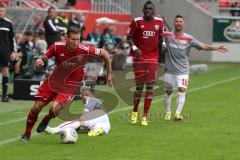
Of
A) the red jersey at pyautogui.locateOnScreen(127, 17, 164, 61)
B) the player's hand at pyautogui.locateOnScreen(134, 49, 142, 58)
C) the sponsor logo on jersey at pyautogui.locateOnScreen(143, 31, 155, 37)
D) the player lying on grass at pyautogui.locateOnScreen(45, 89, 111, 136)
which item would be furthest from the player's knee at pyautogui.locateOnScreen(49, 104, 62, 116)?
the sponsor logo on jersey at pyautogui.locateOnScreen(143, 31, 155, 37)

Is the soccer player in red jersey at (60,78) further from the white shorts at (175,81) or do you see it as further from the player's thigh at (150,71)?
the white shorts at (175,81)

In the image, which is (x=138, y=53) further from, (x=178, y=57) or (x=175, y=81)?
(x=175, y=81)

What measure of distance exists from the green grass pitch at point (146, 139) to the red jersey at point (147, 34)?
131 centimetres

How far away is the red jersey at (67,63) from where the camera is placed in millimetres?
12914

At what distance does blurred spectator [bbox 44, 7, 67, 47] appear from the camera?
2481cm

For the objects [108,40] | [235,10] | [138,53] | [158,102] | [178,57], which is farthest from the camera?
[235,10]

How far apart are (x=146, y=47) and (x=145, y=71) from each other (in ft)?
1.44

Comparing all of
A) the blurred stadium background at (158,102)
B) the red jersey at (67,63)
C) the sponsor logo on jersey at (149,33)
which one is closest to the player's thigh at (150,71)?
the sponsor logo on jersey at (149,33)

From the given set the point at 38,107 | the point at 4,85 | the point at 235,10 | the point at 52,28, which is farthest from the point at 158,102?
the point at 235,10

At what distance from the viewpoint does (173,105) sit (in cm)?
1942

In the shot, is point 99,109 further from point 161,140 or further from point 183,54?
point 183,54

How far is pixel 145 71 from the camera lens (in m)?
16.0

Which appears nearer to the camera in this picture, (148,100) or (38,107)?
(38,107)

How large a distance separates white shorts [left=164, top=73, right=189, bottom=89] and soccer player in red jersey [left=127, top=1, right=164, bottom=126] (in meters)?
0.65
